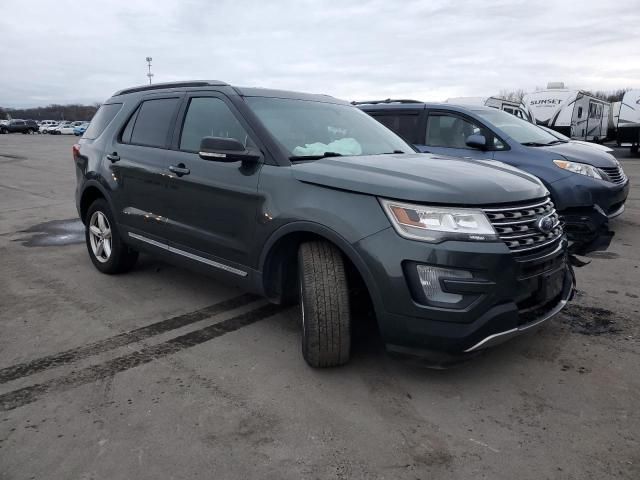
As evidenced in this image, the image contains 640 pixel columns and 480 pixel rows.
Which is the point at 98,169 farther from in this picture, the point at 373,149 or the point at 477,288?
the point at 477,288

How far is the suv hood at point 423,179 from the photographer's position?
9.02 ft

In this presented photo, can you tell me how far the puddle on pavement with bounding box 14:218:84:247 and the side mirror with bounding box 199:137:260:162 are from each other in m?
4.04

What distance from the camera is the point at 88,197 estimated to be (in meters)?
5.25

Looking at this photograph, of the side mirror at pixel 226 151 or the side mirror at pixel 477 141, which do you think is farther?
the side mirror at pixel 477 141

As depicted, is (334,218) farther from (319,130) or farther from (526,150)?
(526,150)

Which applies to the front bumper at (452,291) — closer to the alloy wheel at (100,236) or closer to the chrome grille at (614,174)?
the alloy wheel at (100,236)

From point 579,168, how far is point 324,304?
4.63m

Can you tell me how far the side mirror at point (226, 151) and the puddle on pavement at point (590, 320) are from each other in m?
2.64

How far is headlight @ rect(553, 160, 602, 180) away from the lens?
615cm

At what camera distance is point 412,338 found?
2736 mm

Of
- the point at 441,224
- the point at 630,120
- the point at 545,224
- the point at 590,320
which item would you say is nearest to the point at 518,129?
the point at 590,320

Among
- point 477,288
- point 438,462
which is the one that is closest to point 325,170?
point 477,288

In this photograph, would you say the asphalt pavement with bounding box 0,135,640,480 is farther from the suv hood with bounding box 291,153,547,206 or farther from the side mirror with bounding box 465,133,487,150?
the side mirror with bounding box 465,133,487,150

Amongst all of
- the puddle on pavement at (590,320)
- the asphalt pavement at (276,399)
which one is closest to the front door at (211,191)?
the asphalt pavement at (276,399)
